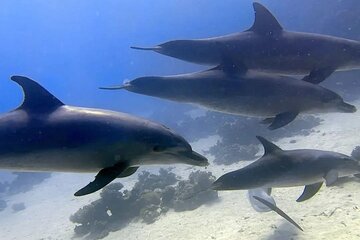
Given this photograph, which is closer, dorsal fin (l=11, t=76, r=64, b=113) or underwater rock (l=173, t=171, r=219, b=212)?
dorsal fin (l=11, t=76, r=64, b=113)

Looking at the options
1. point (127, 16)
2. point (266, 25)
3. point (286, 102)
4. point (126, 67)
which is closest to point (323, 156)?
point (286, 102)

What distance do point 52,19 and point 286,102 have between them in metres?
214

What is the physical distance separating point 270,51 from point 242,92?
817 millimetres

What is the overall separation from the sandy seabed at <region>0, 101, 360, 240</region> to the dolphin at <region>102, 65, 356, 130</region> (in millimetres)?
2625

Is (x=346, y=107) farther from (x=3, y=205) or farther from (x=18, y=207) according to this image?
(x=3, y=205)

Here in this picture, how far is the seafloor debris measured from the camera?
10703 millimetres

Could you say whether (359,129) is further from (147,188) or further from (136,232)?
(136,232)

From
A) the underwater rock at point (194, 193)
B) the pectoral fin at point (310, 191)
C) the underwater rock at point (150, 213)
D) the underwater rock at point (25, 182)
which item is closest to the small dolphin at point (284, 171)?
the pectoral fin at point (310, 191)

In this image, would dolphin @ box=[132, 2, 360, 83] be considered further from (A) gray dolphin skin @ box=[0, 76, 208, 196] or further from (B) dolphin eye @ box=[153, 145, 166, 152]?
(B) dolphin eye @ box=[153, 145, 166, 152]

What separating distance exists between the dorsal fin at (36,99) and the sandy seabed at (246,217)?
502 cm

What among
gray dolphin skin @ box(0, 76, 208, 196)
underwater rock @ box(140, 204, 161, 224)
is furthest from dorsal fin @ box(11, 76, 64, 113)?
underwater rock @ box(140, 204, 161, 224)

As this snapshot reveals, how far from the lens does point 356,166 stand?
658 cm

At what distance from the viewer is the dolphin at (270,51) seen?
5363 mm

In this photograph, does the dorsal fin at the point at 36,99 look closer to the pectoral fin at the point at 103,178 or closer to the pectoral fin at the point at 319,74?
the pectoral fin at the point at 103,178
